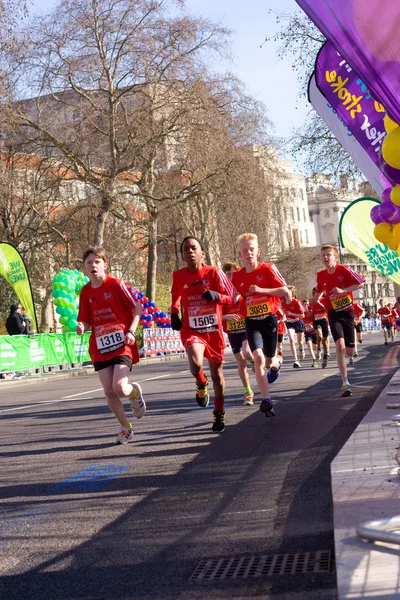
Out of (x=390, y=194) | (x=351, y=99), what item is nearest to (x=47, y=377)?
(x=351, y=99)

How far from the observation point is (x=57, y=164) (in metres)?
41.7

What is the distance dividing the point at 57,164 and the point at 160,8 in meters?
8.06

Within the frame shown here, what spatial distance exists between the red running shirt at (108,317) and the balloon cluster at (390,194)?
162 inches

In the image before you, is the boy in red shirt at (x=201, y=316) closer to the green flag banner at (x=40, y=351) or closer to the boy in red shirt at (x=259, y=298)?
the boy in red shirt at (x=259, y=298)

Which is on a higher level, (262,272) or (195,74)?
(195,74)

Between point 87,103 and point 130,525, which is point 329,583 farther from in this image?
point 87,103

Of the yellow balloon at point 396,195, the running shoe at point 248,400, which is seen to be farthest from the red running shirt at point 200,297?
the yellow balloon at point 396,195

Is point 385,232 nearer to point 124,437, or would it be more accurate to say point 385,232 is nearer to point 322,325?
point 124,437

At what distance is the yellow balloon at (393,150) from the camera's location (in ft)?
16.1

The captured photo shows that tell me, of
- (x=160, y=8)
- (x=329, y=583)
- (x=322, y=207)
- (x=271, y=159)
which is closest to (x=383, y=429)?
(x=329, y=583)

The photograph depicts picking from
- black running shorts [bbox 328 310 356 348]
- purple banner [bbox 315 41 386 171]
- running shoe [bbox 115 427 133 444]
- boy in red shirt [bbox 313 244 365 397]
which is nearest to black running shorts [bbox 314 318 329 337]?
boy in red shirt [bbox 313 244 365 397]

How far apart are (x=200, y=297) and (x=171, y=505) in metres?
4.01

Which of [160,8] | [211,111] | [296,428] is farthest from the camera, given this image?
[211,111]

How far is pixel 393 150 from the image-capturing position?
494 cm
